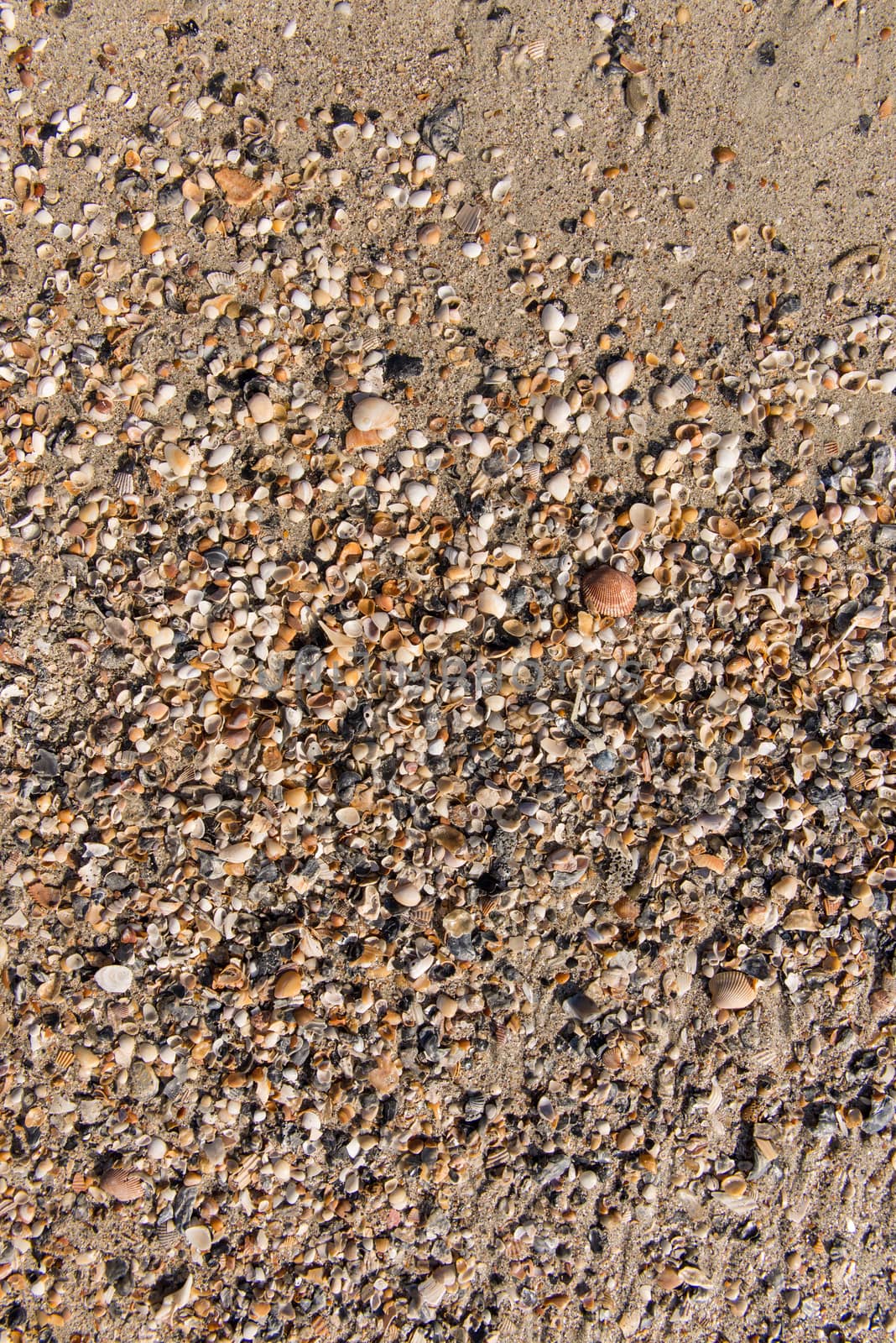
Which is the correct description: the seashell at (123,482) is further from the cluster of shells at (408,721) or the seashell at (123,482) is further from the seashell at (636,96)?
the seashell at (636,96)

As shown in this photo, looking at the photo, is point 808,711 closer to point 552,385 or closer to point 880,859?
point 880,859

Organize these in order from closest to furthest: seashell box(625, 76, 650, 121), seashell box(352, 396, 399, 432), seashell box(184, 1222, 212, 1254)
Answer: seashell box(184, 1222, 212, 1254) < seashell box(352, 396, 399, 432) < seashell box(625, 76, 650, 121)

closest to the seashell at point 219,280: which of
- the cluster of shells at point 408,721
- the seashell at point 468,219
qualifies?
the cluster of shells at point 408,721

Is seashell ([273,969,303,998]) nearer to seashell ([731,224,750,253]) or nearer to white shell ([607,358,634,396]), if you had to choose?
white shell ([607,358,634,396])

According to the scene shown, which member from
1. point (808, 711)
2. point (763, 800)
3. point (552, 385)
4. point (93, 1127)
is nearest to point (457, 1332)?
point (93, 1127)

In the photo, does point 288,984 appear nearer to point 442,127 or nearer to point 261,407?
point 261,407

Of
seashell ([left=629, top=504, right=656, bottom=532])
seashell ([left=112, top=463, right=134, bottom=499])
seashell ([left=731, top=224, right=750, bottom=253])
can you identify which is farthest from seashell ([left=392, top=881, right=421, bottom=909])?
seashell ([left=731, top=224, right=750, bottom=253])
